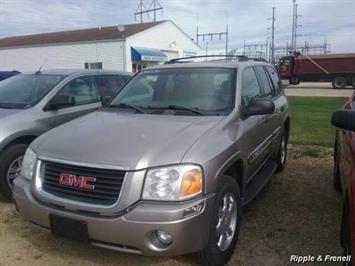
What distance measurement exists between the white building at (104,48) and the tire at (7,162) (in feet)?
94.8

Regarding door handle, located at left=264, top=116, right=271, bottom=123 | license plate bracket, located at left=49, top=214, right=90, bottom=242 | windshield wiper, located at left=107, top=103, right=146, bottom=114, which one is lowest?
license plate bracket, located at left=49, top=214, right=90, bottom=242

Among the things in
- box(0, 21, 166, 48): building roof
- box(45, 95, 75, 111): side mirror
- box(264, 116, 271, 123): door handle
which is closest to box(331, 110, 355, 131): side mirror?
box(264, 116, 271, 123): door handle

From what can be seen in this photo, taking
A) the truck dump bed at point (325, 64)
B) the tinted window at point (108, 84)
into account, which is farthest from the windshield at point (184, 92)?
the truck dump bed at point (325, 64)

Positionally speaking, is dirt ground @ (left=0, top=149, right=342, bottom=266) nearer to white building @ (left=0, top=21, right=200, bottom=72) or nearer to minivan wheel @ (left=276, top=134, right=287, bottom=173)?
minivan wheel @ (left=276, top=134, right=287, bottom=173)

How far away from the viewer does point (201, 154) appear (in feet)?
10.6

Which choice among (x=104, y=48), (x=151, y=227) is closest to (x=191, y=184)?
(x=151, y=227)

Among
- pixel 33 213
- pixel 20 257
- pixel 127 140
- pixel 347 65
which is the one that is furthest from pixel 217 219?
pixel 347 65

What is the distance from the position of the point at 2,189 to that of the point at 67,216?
244 cm

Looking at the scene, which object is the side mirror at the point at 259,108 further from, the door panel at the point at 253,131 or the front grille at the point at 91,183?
the front grille at the point at 91,183

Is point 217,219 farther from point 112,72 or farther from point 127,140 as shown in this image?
point 112,72

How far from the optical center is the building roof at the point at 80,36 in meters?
36.5

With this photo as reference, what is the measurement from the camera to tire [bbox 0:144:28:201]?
5129 mm

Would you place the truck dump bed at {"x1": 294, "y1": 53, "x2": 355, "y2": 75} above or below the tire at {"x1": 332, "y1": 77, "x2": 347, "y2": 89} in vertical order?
above

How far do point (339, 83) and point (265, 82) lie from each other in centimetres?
2967
